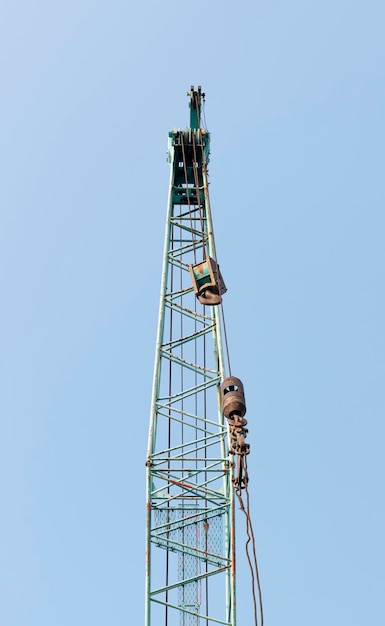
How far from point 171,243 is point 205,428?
7586 millimetres

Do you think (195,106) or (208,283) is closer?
(208,283)

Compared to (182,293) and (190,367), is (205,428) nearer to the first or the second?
(190,367)

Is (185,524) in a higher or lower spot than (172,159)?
lower

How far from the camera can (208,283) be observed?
35469 millimetres

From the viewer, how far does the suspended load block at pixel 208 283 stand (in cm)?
3534

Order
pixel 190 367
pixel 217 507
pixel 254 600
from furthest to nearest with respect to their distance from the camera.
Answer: pixel 190 367, pixel 217 507, pixel 254 600

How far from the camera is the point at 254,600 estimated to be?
25.5 m

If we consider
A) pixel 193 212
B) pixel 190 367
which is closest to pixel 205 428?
pixel 190 367

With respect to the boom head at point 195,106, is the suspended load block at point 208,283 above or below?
below

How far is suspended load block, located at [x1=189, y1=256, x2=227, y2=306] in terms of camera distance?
3534 cm

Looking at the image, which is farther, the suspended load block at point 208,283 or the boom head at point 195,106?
the boom head at point 195,106

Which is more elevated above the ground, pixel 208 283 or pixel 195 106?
pixel 195 106

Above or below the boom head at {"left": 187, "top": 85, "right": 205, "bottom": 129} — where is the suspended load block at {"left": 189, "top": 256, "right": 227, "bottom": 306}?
below

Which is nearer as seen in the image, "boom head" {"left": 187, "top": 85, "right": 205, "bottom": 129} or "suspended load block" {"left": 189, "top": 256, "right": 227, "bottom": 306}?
"suspended load block" {"left": 189, "top": 256, "right": 227, "bottom": 306}
